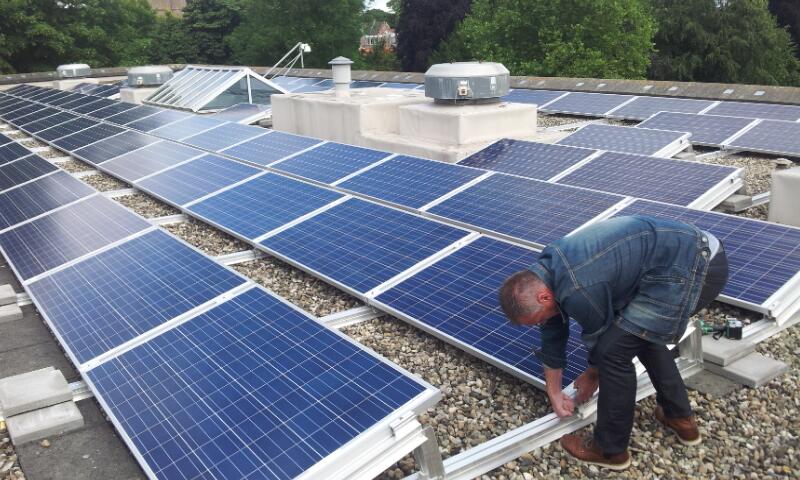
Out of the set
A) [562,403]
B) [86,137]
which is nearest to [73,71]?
[86,137]

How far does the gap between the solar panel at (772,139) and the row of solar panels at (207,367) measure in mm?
13876

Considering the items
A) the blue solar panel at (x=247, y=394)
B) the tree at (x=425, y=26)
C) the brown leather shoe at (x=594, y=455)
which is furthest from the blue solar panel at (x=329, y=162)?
the tree at (x=425, y=26)

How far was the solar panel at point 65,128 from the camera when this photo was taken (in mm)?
21450

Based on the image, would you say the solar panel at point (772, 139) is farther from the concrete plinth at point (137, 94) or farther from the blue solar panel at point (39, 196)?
the concrete plinth at point (137, 94)

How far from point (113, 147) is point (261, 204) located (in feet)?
28.7

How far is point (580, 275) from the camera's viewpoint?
195 inches

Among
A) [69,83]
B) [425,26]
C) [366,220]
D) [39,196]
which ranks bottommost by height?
[69,83]

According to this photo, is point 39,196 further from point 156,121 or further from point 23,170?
point 156,121

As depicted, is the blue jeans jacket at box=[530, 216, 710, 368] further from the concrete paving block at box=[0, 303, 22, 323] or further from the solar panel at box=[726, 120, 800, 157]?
the solar panel at box=[726, 120, 800, 157]

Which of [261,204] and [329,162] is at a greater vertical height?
[329,162]

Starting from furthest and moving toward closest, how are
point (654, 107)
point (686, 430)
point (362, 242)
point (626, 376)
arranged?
point (654, 107) < point (362, 242) < point (686, 430) < point (626, 376)

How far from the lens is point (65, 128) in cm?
2231

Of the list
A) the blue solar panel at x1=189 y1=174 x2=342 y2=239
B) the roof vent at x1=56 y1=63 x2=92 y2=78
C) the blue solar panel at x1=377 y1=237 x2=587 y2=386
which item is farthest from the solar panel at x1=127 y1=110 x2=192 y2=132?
the roof vent at x1=56 y1=63 x2=92 y2=78

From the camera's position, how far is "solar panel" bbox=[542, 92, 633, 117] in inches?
872
